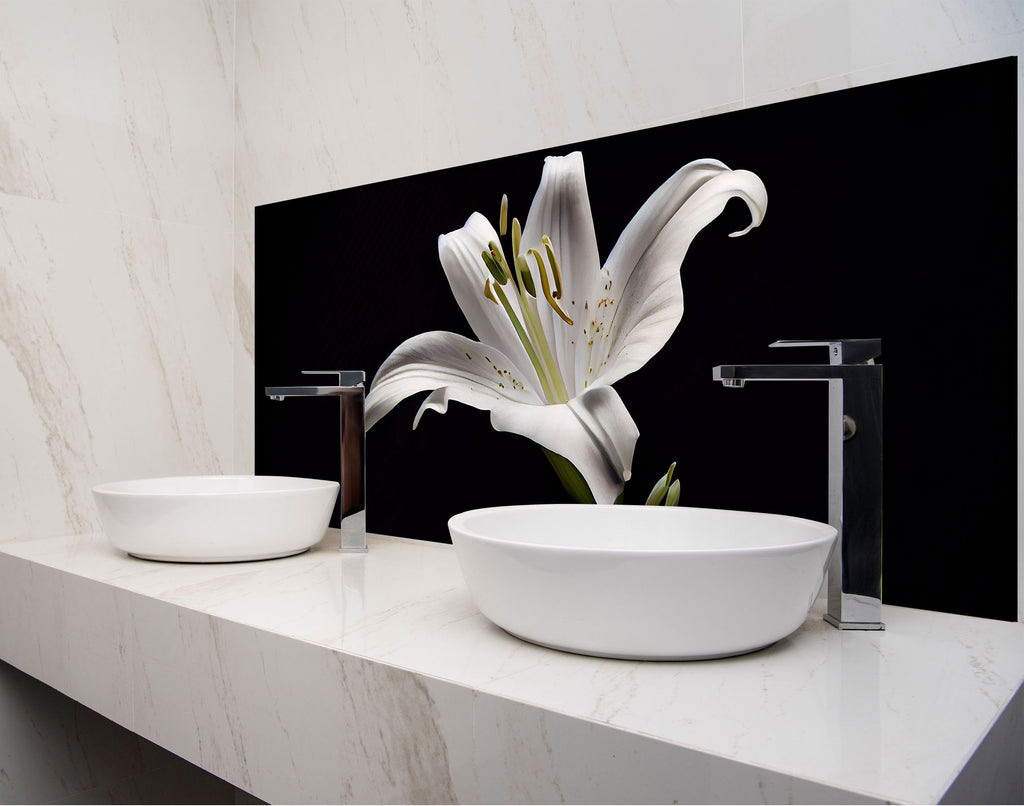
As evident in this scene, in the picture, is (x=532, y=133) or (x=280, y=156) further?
(x=280, y=156)

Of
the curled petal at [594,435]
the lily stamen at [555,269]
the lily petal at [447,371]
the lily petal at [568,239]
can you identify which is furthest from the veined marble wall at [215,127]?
the curled petal at [594,435]

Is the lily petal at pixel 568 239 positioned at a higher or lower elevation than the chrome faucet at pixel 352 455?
higher

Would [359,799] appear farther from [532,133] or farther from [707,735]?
[532,133]

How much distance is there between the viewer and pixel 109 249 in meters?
1.58

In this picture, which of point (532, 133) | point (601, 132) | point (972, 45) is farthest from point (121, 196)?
point (972, 45)

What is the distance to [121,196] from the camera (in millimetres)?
1607

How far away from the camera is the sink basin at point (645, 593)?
2.33ft

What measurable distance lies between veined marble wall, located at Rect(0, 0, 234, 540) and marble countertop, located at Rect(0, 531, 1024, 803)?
A: 0.40m

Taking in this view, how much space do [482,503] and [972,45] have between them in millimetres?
947

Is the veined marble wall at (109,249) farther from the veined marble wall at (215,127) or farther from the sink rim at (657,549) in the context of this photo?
the sink rim at (657,549)

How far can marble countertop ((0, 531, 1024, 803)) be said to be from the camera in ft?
1.94

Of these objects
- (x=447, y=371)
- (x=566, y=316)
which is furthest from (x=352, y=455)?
(x=566, y=316)

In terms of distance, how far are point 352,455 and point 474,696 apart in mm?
718

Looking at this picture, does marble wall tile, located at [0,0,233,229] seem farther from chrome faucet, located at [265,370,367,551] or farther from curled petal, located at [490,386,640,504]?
curled petal, located at [490,386,640,504]
